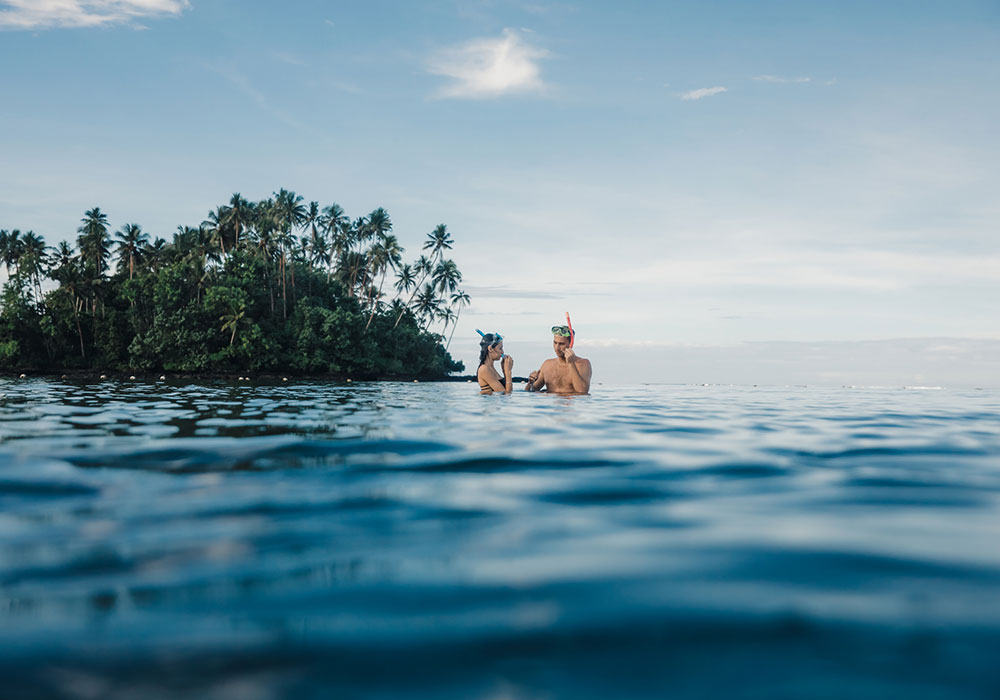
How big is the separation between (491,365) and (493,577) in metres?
12.4

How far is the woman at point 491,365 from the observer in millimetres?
13953

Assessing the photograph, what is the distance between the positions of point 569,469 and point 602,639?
2980 millimetres

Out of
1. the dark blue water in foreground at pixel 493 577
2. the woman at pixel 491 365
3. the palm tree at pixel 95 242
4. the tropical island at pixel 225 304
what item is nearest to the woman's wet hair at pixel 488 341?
the woman at pixel 491 365

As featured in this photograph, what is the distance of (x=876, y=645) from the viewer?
1840mm

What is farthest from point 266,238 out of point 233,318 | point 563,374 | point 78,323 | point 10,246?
point 563,374

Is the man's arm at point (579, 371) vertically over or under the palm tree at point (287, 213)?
under

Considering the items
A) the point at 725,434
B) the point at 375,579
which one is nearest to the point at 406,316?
the point at 725,434

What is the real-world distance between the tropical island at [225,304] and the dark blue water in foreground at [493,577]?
4991cm

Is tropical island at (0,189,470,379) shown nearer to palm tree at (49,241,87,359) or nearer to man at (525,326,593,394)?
palm tree at (49,241,87,359)

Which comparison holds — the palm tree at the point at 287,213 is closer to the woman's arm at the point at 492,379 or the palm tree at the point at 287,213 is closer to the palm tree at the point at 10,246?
the palm tree at the point at 10,246

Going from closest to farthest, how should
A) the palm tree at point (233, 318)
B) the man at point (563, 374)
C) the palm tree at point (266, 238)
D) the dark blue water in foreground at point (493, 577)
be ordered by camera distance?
the dark blue water in foreground at point (493, 577), the man at point (563, 374), the palm tree at point (233, 318), the palm tree at point (266, 238)

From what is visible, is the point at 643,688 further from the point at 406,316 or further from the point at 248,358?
the point at 406,316

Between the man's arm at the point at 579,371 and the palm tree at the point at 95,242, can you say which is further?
the palm tree at the point at 95,242

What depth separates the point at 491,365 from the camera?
1484 cm
